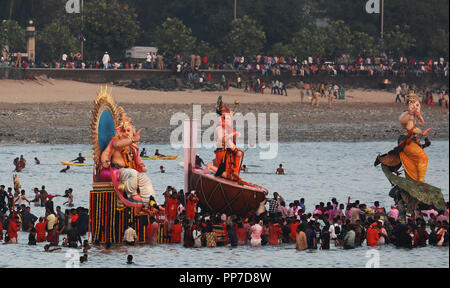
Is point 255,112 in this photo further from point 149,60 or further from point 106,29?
point 106,29

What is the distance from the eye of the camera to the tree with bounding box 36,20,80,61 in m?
86.1

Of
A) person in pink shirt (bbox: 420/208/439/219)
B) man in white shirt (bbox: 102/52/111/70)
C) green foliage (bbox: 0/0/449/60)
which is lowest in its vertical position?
person in pink shirt (bbox: 420/208/439/219)

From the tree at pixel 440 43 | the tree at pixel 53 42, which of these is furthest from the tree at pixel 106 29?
the tree at pixel 440 43

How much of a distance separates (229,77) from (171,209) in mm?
51088

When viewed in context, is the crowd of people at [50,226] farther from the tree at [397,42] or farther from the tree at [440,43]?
the tree at [440,43]

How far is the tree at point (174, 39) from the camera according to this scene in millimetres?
91938

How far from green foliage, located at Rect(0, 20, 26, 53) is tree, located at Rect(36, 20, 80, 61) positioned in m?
1.82

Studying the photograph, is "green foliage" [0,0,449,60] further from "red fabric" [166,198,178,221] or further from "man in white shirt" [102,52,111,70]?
"red fabric" [166,198,178,221]

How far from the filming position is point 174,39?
92000 millimetres

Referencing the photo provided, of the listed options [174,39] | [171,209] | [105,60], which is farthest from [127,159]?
[174,39]

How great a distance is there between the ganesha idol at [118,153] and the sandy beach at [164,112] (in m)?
33.7

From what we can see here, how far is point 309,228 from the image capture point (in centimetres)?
3816

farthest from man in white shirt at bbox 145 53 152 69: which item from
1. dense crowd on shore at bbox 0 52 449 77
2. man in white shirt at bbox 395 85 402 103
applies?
man in white shirt at bbox 395 85 402 103

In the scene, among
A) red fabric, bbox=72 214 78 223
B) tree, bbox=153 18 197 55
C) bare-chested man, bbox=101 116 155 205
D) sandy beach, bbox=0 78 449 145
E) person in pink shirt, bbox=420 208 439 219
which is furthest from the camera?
tree, bbox=153 18 197 55
